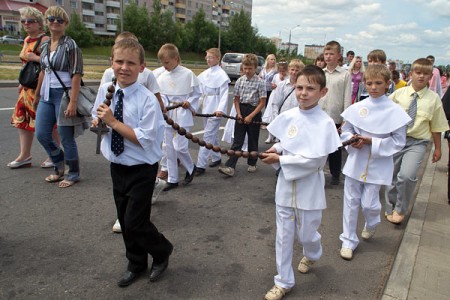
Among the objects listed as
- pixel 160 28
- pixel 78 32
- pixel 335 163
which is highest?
pixel 160 28

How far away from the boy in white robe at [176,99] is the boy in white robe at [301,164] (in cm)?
237

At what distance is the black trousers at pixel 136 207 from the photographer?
8.65 ft

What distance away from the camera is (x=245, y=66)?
5582 millimetres

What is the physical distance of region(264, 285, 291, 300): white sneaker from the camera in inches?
105

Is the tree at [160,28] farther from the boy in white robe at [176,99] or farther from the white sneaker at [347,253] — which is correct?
the white sneaker at [347,253]

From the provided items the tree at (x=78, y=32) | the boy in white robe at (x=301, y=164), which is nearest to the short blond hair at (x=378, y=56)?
the boy in white robe at (x=301, y=164)

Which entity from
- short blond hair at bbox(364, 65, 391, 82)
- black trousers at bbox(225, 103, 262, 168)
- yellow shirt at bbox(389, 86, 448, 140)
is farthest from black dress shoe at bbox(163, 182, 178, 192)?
yellow shirt at bbox(389, 86, 448, 140)

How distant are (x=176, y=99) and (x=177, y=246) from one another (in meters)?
2.29

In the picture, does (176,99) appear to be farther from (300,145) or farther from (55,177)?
(300,145)

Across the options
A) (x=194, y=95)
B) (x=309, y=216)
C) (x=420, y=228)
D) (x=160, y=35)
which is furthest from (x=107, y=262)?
(x=160, y=35)

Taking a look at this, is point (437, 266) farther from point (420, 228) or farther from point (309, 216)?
point (309, 216)

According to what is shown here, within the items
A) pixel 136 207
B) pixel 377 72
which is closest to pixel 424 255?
pixel 377 72

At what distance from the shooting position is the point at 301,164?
8.40ft

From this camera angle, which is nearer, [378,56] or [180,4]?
[378,56]
